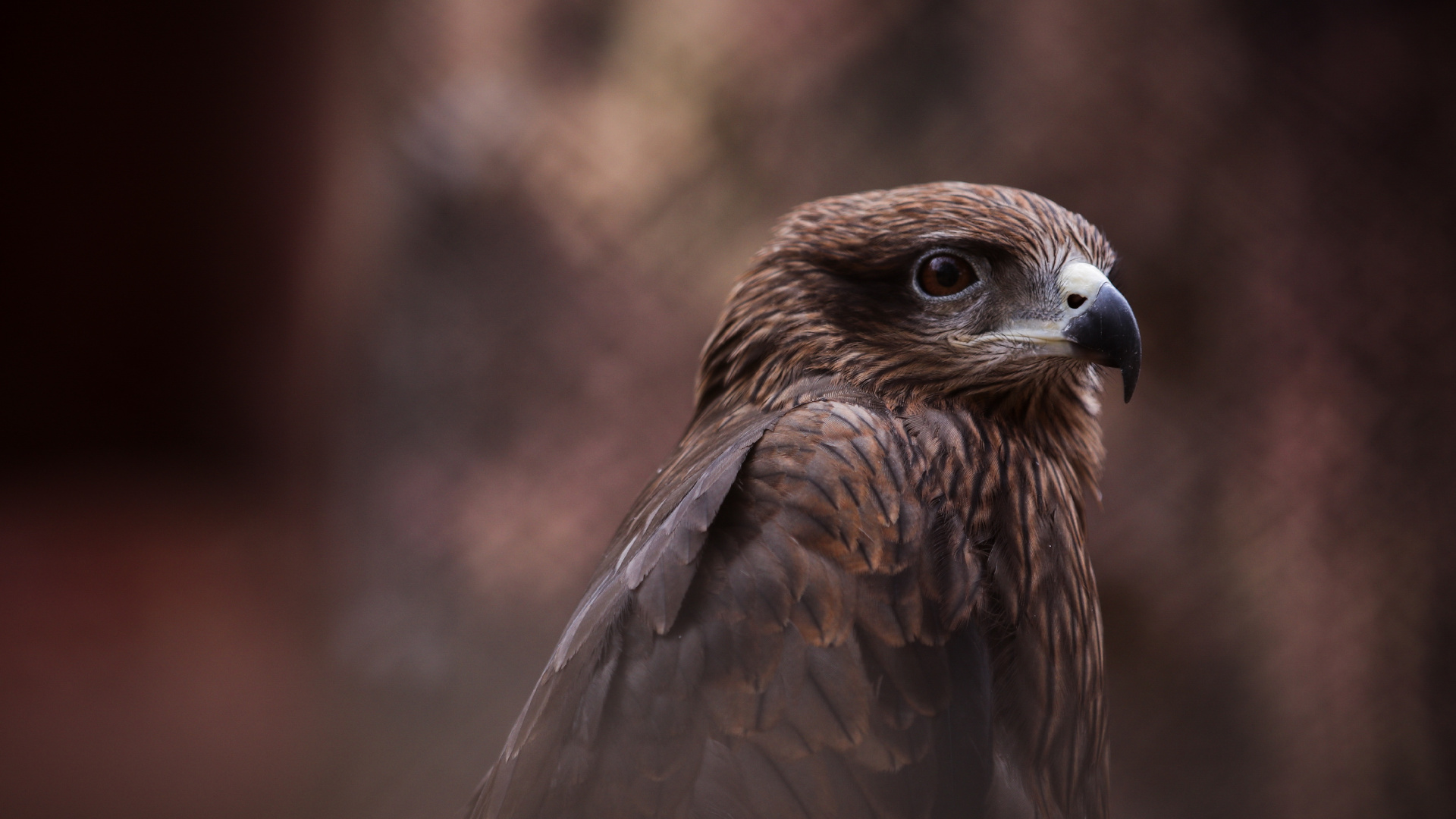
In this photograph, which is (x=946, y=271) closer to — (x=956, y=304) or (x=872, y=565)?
(x=956, y=304)

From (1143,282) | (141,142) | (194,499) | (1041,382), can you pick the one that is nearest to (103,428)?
(194,499)

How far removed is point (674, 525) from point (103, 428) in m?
3.44

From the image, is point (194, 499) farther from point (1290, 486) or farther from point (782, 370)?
point (1290, 486)

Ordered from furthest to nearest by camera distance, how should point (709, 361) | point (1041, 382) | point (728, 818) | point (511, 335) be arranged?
1. point (511, 335)
2. point (709, 361)
3. point (1041, 382)
4. point (728, 818)

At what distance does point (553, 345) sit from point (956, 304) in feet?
7.36

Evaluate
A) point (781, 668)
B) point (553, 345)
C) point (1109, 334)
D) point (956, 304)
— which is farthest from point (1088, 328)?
point (553, 345)

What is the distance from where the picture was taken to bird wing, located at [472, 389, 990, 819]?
3.54ft

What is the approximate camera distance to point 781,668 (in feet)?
3.57

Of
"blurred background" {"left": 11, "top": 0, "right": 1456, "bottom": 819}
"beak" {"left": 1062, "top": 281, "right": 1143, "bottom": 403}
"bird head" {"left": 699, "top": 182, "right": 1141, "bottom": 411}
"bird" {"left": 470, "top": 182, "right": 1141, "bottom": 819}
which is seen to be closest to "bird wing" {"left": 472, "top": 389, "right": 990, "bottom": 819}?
"bird" {"left": 470, "top": 182, "right": 1141, "bottom": 819}

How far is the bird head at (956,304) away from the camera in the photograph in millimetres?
1343

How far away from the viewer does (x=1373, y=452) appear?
3135mm

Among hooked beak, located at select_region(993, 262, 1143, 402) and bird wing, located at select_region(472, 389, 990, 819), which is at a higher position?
hooked beak, located at select_region(993, 262, 1143, 402)

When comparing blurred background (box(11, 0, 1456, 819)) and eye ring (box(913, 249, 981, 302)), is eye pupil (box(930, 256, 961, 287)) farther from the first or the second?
blurred background (box(11, 0, 1456, 819))

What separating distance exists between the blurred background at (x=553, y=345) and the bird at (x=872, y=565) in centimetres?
186
